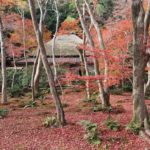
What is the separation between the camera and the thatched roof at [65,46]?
30109 millimetres

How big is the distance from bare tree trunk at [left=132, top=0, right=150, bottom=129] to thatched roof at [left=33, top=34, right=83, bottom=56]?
20.7 meters

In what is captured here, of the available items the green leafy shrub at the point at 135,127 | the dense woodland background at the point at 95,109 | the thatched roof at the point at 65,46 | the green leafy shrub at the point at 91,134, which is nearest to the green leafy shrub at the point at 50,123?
the dense woodland background at the point at 95,109

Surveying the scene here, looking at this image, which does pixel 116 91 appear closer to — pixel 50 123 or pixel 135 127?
pixel 50 123

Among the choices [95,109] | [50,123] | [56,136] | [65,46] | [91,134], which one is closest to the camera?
[91,134]

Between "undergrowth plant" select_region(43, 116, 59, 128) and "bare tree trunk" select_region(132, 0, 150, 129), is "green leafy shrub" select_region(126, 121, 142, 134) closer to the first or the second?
"bare tree trunk" select_region(132, 0, 150, 129)

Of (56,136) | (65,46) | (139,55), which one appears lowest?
(56,136)

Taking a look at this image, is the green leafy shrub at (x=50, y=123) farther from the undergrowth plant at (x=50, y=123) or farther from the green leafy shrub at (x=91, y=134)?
the green leafy shrub at (x=91, y=134)

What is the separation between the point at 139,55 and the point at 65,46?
22709mm

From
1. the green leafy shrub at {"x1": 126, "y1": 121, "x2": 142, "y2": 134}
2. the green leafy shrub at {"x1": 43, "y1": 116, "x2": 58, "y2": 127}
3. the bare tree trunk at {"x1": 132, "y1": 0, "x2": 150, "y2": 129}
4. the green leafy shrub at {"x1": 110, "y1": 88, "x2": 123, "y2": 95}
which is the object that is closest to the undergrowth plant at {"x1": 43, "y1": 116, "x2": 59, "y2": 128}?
the green leafy shrub at {"x1": 43, "y1": 116, "x2": 58, "y2": 127}

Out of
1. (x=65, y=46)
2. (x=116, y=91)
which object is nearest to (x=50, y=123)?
(x=116, y=91)

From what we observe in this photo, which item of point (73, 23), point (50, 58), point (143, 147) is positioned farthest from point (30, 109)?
point (50, 58)

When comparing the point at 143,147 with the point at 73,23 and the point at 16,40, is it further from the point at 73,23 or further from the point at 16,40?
the point at 16,40

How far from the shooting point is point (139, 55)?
893cm

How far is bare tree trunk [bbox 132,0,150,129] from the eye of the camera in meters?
8.72
